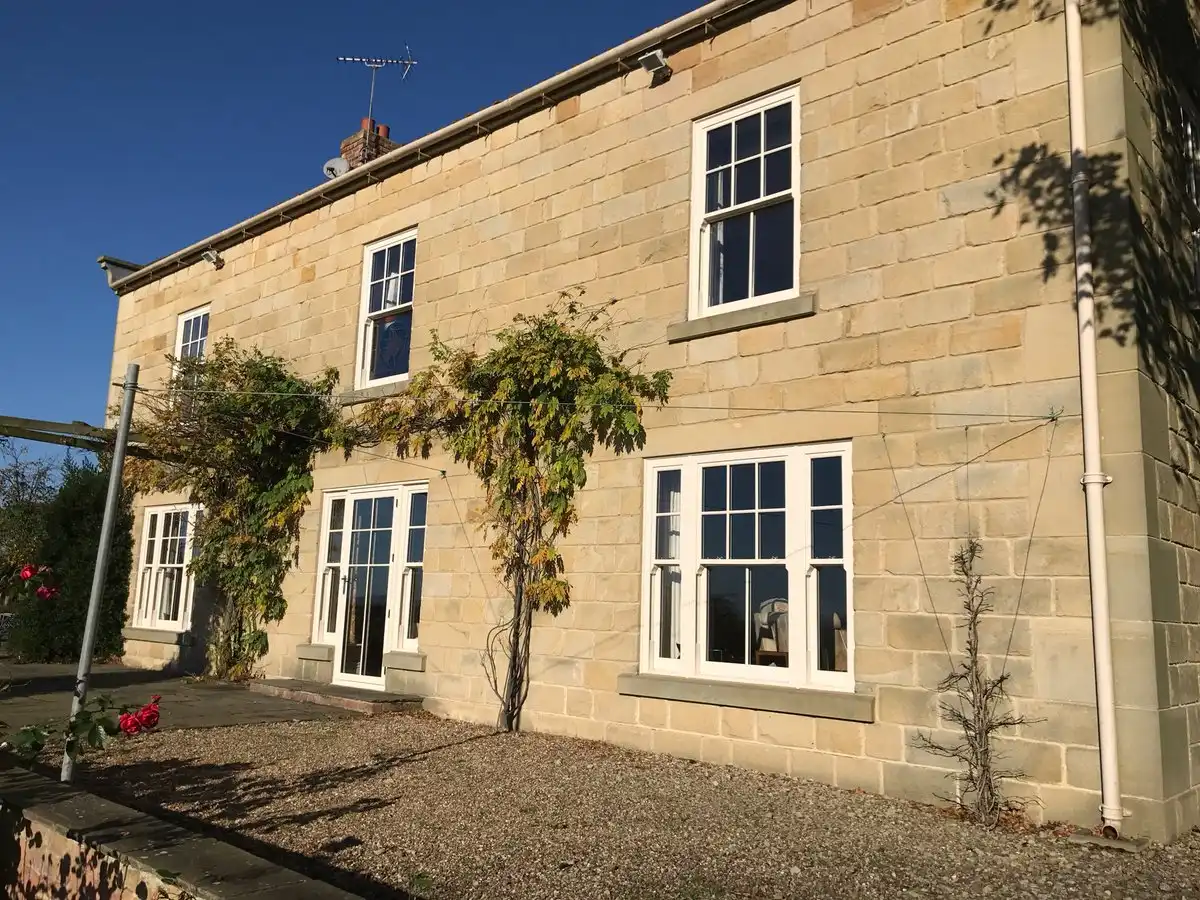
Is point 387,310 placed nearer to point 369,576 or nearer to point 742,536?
point 369,576

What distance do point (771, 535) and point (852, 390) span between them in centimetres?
131

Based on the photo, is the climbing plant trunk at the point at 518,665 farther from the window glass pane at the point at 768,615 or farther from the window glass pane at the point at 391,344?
the window glass pane at the point at 391,344

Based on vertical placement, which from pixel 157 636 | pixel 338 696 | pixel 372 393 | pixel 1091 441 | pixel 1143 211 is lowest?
pixel 338 696

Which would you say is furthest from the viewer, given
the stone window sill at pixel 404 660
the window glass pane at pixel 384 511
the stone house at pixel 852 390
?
the window glass pane at pixel 384 511

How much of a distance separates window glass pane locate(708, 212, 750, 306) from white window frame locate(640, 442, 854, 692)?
1.49 meters

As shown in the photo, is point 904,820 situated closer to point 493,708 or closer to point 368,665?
point 493,708

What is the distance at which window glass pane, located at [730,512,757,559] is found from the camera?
25.5 ft

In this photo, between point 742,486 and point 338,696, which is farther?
point 338,696

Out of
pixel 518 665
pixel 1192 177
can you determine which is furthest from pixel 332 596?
pixel 1192 177

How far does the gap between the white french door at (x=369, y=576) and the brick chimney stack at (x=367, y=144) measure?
5326mm

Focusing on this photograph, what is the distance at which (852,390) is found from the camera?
7.34 m

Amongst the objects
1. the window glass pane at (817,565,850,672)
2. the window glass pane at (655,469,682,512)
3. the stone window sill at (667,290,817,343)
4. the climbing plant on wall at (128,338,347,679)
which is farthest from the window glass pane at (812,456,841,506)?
the climbing plant on wall at (128,338,347,679)

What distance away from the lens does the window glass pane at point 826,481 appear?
24.2ft

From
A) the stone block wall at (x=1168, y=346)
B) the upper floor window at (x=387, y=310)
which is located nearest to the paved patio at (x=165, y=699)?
the upper floor window at (x=387, y=310)
